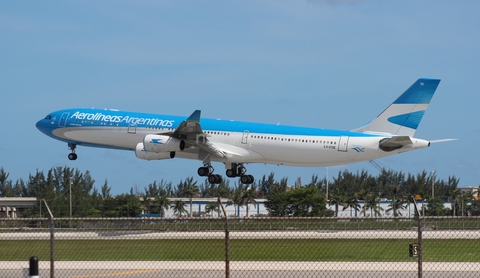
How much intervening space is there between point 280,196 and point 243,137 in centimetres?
1960

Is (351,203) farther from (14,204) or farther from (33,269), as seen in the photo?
(33,269)

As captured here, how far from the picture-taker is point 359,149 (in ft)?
177

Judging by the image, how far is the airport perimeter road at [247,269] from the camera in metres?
24.8

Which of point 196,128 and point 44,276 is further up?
point 196,128

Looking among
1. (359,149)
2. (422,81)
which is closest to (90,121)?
(359,149)

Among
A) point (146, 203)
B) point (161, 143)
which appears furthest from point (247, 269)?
point (146, 203)

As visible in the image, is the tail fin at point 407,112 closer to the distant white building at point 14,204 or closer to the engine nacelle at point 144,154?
the engine nacelle at point 144,154

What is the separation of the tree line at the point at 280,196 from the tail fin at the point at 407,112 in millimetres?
6161

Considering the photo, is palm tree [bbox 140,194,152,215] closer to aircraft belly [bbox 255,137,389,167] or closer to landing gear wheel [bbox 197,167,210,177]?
landing gear wheel [bbox 197,167,210,177]

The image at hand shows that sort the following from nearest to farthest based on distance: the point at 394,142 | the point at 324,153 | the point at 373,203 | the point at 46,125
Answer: the point at 394,142
the point at 324,153
the point at 46,125
the point at 373,203

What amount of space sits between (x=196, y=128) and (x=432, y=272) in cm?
3216

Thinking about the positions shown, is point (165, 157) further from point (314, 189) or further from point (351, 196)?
point (351, 196)

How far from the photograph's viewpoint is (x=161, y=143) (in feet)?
185

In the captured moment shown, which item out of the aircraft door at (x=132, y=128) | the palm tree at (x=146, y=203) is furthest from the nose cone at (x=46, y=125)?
the palm tree at (x=146, y=203)
